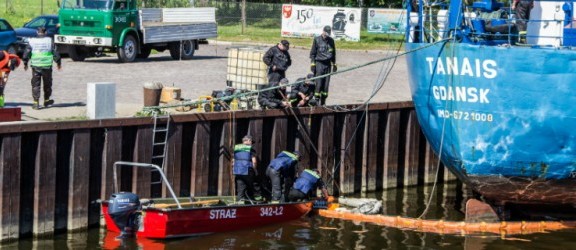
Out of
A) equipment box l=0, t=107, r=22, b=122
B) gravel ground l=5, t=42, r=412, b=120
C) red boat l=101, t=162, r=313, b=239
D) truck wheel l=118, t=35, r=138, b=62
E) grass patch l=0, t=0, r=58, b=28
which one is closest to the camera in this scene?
red boat l=101, t=162, r=313, b=239

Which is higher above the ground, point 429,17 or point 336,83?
Result: point 429,17

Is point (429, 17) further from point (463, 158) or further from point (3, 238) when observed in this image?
point (3, 238)

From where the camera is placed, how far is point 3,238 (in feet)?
53.5

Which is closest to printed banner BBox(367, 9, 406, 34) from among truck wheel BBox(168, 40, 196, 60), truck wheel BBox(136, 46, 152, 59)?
truck wheel BBox(168, 40, 196, 60)

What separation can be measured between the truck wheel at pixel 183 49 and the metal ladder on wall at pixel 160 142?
17.1 metres

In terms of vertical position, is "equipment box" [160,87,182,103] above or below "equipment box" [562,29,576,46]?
below

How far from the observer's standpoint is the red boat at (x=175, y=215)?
55.0 ft

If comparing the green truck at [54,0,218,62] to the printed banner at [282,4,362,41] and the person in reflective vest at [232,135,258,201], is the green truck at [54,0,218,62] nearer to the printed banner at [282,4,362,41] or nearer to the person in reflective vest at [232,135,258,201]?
the printed banner at [282,4,362,41]

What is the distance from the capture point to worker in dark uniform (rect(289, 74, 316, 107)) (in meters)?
21.2

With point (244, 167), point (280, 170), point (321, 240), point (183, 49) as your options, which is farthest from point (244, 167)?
point (183, 49)

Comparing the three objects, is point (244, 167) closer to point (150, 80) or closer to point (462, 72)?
point (462, 72)

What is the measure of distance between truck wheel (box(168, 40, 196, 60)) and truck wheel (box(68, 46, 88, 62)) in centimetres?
293

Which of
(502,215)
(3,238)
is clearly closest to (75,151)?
(3,238)

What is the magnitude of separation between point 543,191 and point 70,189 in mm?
7555
